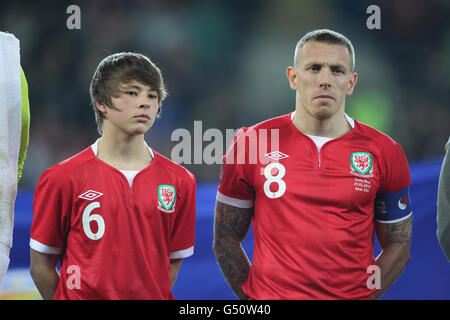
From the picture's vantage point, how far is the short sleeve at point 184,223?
10.0ft

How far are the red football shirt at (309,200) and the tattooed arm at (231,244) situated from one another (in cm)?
9

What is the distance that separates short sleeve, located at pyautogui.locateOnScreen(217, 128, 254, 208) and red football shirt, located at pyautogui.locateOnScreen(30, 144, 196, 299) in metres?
0.37

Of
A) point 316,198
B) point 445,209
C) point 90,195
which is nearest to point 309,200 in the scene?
Answer: point 316,198

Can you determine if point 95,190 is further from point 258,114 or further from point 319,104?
point 258,114

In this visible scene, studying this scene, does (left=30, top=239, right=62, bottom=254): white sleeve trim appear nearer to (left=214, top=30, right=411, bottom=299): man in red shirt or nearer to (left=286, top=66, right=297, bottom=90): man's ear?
(left=214, top=30, right=411, bottom=299): man in red shirt

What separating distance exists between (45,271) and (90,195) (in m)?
0.47

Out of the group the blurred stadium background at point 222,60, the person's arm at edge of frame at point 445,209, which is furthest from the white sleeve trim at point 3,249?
the blurred stadium background at point 222,60

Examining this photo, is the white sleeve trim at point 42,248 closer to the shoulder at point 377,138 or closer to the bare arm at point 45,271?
the bare arm at point 45,271

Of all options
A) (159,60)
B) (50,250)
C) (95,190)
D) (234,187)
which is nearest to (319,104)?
(234,187)

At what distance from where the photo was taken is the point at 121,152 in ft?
9.76

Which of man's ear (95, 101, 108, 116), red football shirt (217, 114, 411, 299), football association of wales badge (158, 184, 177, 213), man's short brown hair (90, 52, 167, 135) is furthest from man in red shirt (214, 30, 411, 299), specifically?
man's ear (95, 101, 108, 116)

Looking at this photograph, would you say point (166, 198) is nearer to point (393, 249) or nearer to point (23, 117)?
point (23, 117)

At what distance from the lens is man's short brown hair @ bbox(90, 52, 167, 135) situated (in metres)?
2.95

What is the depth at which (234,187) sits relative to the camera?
322 centimetres
